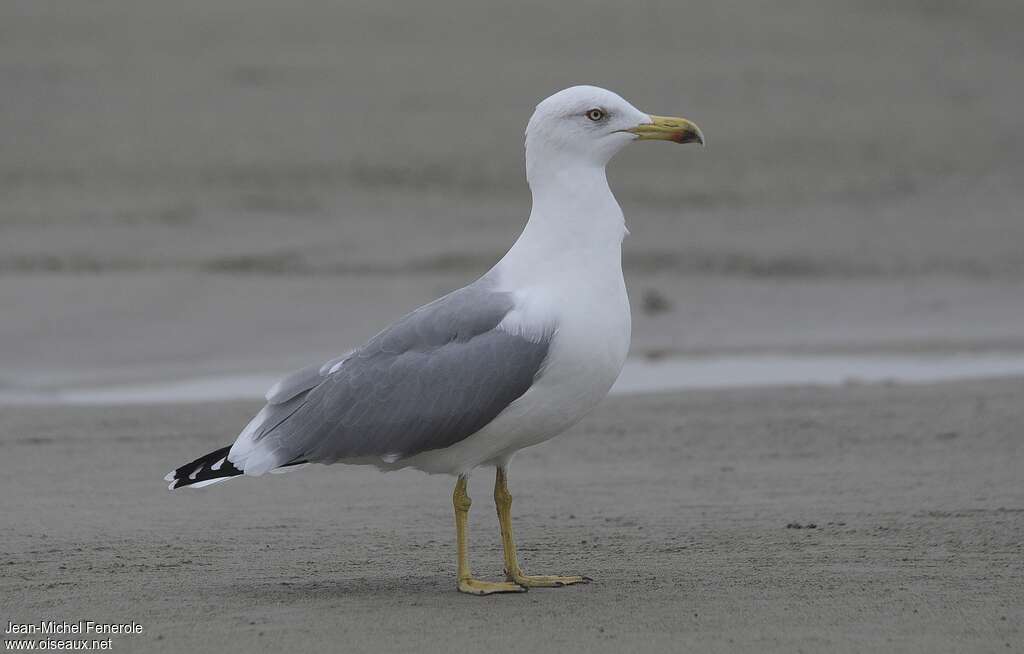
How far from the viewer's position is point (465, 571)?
6.20m

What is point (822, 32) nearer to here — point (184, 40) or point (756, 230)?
point (756, 230)

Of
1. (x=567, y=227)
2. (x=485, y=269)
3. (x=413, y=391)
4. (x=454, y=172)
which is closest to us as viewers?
(x=413, y=391)

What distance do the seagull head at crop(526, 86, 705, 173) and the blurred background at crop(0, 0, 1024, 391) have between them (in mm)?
5665

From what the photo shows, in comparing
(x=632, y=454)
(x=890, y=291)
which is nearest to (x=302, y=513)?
(x=632, y=454)

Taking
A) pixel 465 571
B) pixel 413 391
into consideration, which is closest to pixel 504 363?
pixel 413 391

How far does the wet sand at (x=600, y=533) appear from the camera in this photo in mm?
5594

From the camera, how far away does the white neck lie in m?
6.23

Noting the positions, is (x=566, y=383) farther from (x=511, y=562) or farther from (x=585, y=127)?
(x=585, y=127)

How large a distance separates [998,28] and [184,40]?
31.2 feet

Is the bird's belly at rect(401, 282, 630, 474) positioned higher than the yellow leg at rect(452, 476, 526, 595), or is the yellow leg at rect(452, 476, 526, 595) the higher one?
the bird's belly at rect(401, 282, 630, 474)

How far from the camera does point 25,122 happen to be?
1698 centimetres

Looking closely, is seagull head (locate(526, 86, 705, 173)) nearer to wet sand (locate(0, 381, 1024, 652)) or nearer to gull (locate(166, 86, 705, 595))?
gull (locate(166, 86, 705, 595))

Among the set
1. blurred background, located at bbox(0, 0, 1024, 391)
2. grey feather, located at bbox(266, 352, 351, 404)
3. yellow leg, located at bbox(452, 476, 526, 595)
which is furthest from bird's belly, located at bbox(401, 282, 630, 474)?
blurred background, located at bbox(0, 0, 1024, 391)

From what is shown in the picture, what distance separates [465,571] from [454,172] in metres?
10.5
